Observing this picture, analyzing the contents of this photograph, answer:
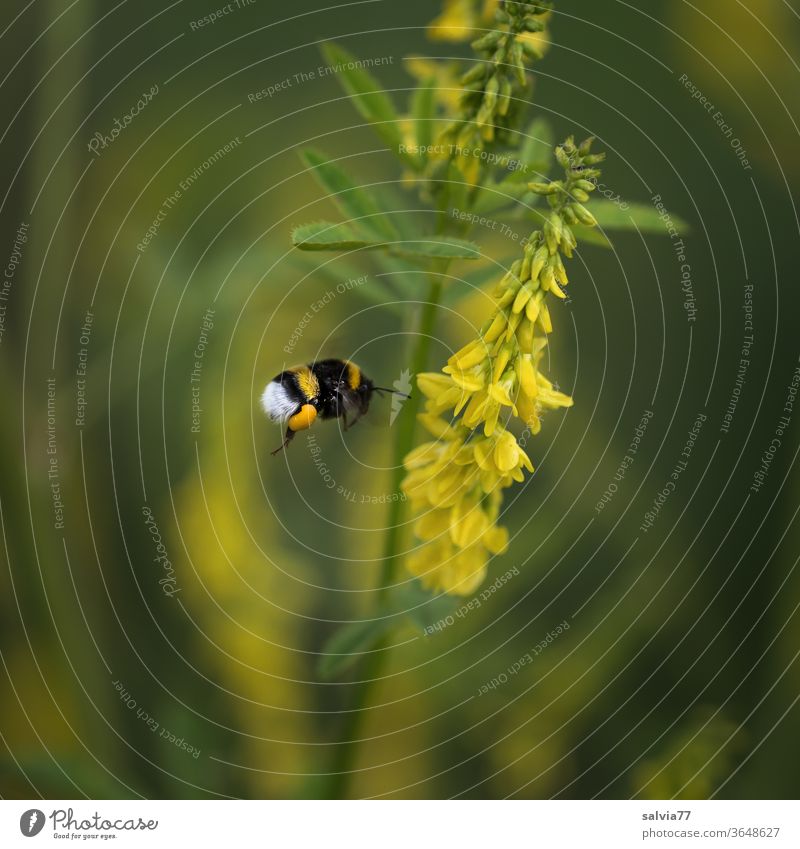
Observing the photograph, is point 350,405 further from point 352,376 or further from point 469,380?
point 469,380

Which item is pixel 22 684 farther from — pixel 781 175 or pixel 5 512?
pixel 781 175

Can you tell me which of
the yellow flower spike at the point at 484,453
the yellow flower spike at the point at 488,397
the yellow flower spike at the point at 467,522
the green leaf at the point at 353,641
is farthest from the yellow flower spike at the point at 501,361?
the green leaf at the point at 353,641

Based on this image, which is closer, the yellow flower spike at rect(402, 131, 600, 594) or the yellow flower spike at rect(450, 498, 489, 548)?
the yellow flower spike at rect(402, 131, 600, 594)

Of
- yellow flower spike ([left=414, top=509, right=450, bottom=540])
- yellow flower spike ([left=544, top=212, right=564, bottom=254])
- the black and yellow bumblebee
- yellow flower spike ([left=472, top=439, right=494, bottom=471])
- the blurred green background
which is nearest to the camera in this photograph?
yellow flower spike ([left=544, top=212, right=564, bottom=254])

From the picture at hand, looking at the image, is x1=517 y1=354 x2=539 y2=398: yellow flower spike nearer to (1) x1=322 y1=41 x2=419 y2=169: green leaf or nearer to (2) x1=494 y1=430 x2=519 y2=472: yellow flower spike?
(2) x1=494 y1=430 x2=519 y2=472: yellow flower spike

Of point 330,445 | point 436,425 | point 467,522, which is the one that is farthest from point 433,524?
point 330,445

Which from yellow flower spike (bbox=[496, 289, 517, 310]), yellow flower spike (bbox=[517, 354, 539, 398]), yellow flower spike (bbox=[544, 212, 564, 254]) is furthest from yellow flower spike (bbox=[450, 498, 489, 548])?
yellow flower spike (bbox=[544, 212, 564, 254])
